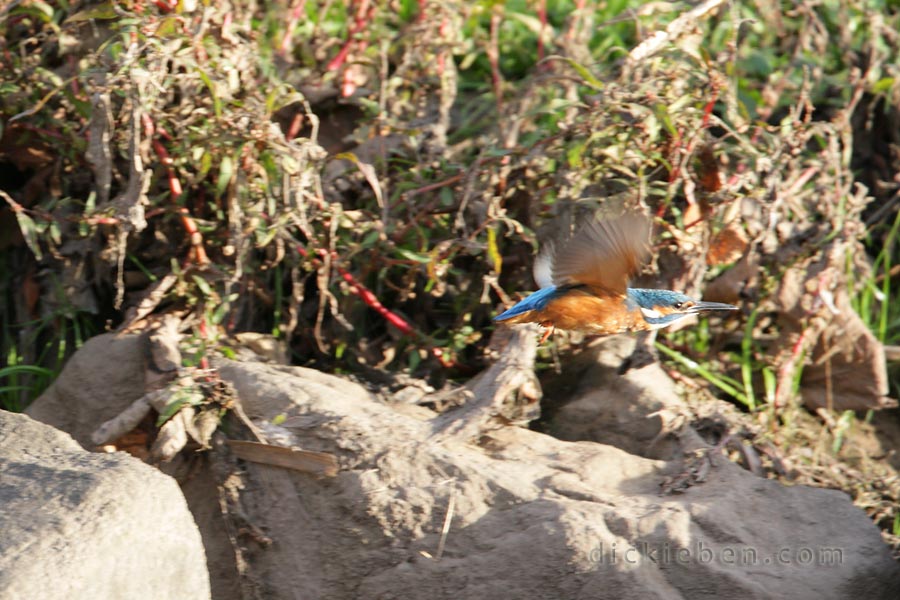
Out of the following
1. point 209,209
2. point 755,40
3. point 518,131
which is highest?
point 755,40

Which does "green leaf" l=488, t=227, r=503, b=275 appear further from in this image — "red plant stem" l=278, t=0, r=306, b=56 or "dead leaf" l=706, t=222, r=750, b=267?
"red plant stem" l=278, t=0, r=306, b=56

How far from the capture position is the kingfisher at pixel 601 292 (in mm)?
2660

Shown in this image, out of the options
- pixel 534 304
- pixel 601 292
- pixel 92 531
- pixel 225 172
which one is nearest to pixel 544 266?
pixel 534 304

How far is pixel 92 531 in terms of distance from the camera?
222 centimetres

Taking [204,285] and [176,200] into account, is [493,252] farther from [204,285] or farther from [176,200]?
[176,200]

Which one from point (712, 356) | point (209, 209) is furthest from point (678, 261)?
point (209, 209)

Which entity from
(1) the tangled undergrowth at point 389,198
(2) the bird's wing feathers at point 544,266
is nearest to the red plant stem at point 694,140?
(1) the tangled undergrowth at point 389,198

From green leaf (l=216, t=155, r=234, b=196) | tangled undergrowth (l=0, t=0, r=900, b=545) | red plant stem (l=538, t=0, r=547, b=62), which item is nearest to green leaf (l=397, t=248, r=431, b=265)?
tangled undergrowth (l=0, t=0, r=900, b=545)

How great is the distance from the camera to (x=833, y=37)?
15.9ft

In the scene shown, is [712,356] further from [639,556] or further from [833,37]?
[833,37]

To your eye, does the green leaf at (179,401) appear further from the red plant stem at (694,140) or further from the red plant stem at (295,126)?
the red plant stem at (694,140)

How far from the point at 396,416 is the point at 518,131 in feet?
4.42

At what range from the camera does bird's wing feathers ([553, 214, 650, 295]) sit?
8.66 ft

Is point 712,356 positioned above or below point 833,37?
below
